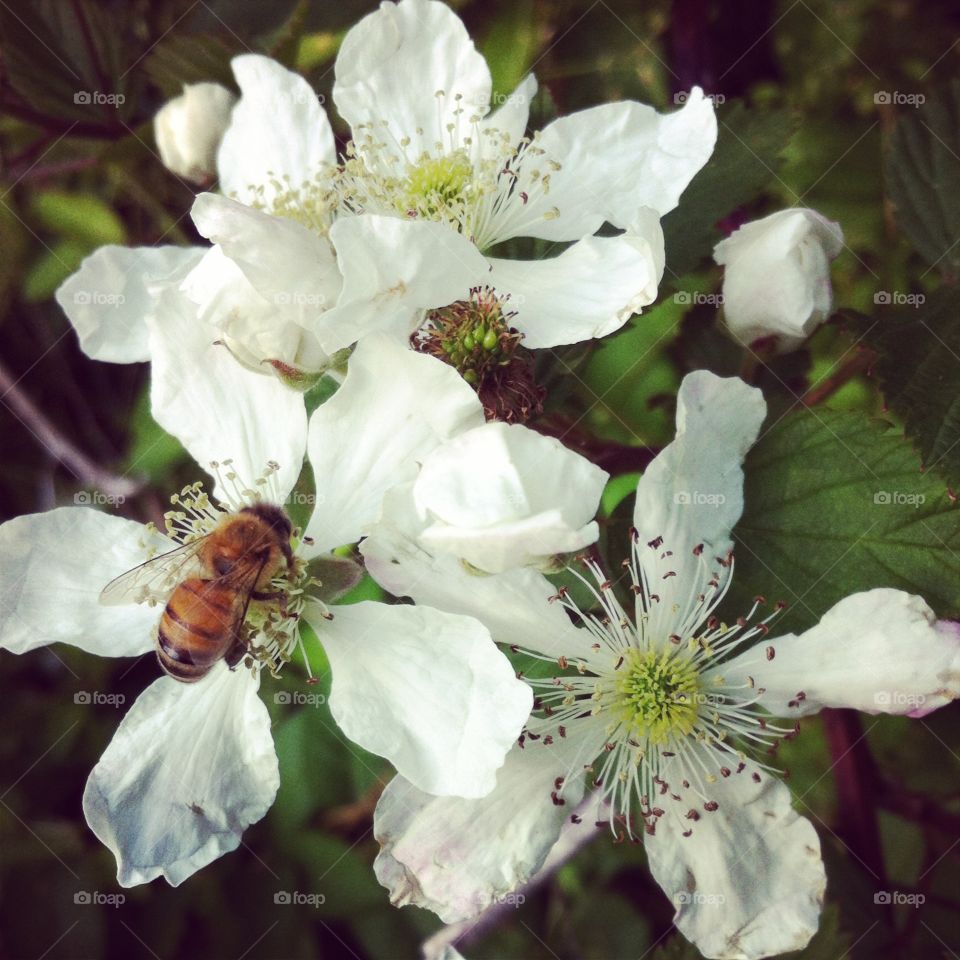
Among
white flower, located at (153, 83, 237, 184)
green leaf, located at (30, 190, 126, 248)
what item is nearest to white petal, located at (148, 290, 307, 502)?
white flower, located at (153, 83, 237, 184)

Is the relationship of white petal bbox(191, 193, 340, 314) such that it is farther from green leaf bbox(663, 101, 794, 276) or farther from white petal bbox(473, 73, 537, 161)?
green leaf bbox(663, 101, 794, 276)

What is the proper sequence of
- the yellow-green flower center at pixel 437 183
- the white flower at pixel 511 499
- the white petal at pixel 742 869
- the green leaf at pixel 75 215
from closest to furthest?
the white flower at pixel 511 499 → the white petal at pixel 742 869 → the yellow-green flower center at pixel 437 183 → the green leaf at pixel 75 215

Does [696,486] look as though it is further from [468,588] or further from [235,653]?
[235,653]

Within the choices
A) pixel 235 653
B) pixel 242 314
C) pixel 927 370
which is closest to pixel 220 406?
pixel 242 314

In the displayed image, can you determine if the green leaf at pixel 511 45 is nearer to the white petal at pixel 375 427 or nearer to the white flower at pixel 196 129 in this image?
the white flower at pixel 196 129

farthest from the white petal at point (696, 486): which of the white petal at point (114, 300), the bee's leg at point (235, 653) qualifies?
the white petal at point (114, 300)
